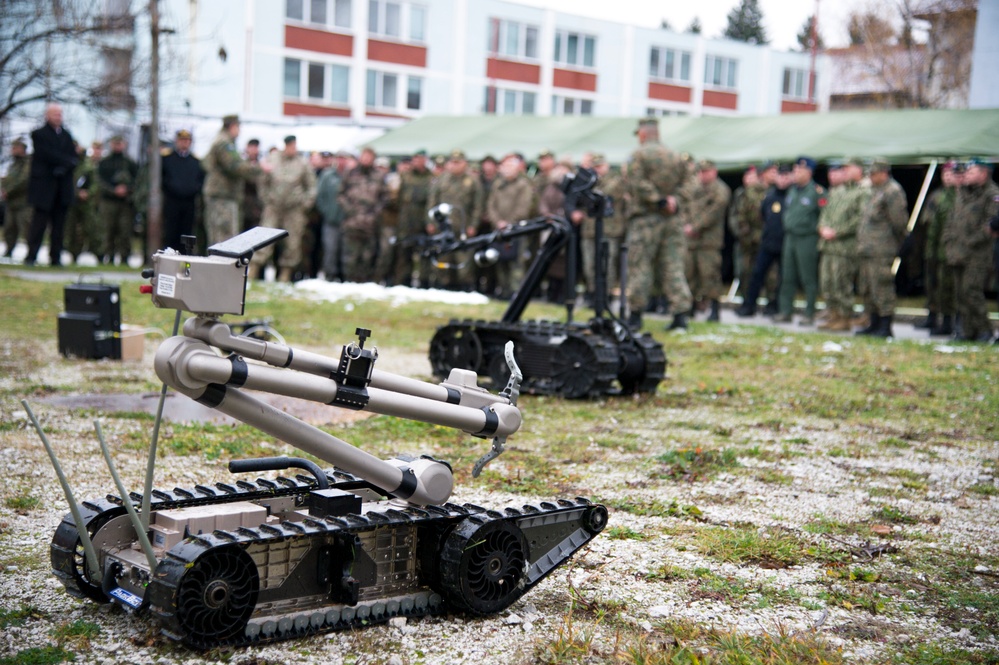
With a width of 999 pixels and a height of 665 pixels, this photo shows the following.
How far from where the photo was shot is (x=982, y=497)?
6199 millimetres

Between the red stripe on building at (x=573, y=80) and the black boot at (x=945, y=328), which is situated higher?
the red stripe on building at (x=573, y=80)

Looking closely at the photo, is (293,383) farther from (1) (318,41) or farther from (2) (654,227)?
(1) (318,41)

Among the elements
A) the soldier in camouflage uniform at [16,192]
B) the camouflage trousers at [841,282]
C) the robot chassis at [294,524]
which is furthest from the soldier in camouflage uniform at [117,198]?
the robot chassis at [294,524]

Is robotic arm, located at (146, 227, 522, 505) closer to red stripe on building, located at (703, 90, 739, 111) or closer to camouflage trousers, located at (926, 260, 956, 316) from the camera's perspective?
camouflage trousers, located at (926, 260, 956, 316)

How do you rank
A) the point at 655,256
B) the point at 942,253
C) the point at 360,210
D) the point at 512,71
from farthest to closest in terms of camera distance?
the point at 512,71, the point at 360,210, the point at 942,253, the point at 655,256

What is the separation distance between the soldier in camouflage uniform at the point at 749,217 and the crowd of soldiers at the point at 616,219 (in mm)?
27

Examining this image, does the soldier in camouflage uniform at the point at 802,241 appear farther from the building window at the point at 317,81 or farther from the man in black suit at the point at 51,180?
the building window at the point at 317,81

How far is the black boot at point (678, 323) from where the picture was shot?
1450cm

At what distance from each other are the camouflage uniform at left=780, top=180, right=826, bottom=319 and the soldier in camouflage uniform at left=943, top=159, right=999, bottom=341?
2221 mm

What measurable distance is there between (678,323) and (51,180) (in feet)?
36.1

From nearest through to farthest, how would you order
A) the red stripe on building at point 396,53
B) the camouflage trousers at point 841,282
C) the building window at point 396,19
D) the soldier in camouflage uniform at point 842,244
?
the soldier in camouflage uniform at point 842,244, the camouflage trousers at point 841,282, the red stripe on building at point 396,53, the building window at point 396,19

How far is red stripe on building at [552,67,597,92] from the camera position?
5209 cm

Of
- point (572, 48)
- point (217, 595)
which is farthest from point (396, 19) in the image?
point (217, 595)

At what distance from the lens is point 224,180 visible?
18.5 meters
